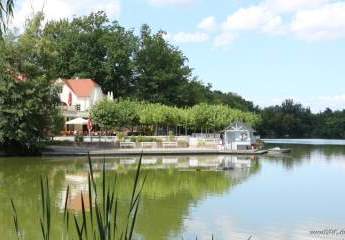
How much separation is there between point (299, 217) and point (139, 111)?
36.4 meters

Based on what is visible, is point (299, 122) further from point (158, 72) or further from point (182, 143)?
point (182, 143)

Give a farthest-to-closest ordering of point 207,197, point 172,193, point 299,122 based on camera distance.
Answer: point 299,122 → point 172,193 → point 207,197

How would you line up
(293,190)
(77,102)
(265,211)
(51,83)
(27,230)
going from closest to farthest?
1. (27,230)
2. (265,211)
3. (293,190)
4. (51,83)
5. (77,102)

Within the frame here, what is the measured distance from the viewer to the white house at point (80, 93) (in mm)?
58750

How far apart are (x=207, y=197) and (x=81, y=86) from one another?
1644 inches

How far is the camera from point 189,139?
157 feet

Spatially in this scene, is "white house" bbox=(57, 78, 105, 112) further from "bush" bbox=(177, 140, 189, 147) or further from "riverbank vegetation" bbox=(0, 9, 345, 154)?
"bush" bbox=(177, 140, 189, 147)

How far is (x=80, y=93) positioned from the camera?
59.0 metres

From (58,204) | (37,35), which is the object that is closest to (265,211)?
(58,204)

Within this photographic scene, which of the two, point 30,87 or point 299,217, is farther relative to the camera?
point 30,87

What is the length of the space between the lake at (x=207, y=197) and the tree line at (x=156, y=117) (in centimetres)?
1693

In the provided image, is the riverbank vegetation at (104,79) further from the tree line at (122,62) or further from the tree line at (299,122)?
the tree line at (299,122)

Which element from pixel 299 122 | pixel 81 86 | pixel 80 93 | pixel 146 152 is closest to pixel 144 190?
pixel 146 152

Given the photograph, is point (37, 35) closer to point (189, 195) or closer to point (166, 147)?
point (166, 147)
